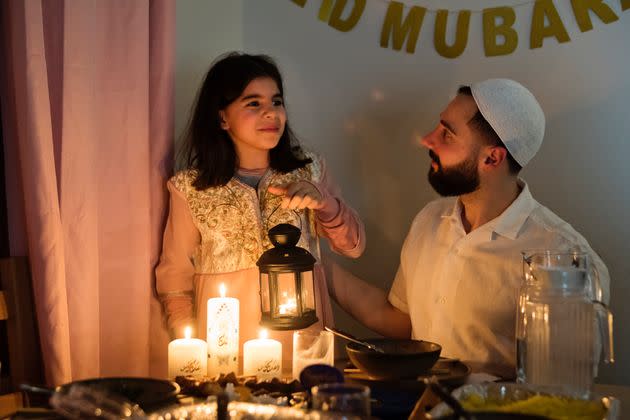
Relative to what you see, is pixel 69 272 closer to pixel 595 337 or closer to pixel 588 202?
pixel 595 337

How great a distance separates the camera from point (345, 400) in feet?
3.54

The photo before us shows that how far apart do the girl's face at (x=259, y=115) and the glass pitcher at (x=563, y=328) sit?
0.82m

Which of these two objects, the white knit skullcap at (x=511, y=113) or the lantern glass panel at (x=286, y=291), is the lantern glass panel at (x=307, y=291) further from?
the white knit skullcap at (x=511, y=113)

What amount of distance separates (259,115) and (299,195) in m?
0.25

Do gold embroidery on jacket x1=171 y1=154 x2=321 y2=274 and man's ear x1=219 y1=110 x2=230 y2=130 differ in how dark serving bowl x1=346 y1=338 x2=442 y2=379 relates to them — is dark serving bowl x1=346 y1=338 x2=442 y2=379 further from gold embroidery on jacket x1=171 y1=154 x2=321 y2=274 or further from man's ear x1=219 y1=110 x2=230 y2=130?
man's ear x1=219 y1=110 x2=230 y2=130

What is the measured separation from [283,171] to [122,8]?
570mm

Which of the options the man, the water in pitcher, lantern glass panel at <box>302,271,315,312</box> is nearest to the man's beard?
the man

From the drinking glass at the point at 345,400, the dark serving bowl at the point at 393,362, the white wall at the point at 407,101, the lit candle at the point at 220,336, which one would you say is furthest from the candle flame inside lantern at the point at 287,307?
the white wall at the point at 407,101

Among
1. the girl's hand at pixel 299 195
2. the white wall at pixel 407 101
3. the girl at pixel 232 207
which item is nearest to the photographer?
the girl's hand at pixel 299 195

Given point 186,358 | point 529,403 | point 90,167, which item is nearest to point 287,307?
point 186,358

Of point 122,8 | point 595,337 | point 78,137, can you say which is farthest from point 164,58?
point 595,337

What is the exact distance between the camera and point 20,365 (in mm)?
1647

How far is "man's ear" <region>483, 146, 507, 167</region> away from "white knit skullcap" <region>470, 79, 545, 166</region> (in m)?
0.02

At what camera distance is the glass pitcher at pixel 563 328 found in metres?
1.41
